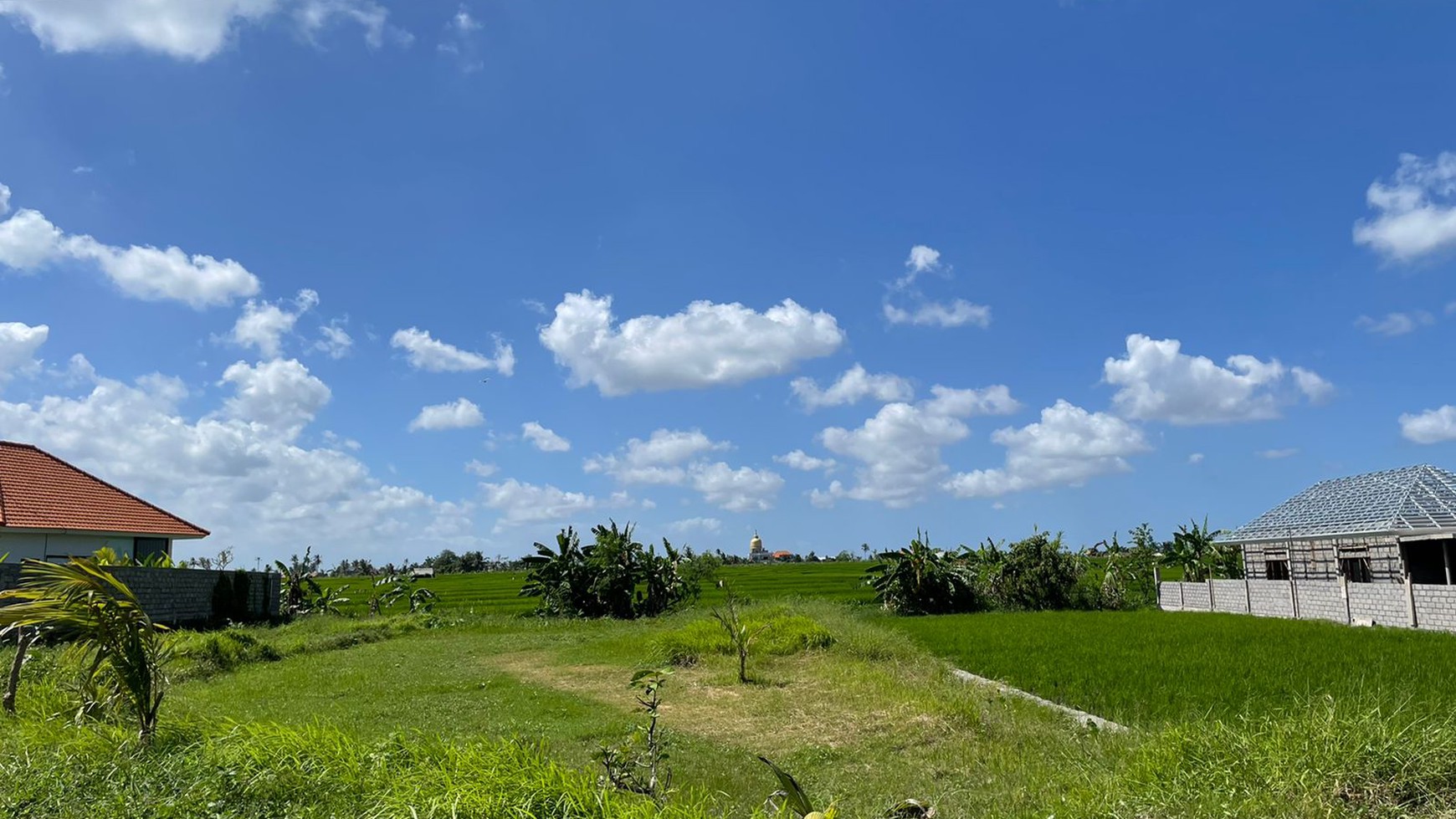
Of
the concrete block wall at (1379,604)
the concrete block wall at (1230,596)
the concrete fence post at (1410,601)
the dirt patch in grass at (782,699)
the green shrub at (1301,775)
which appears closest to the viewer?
the green shrub at (1301,775)

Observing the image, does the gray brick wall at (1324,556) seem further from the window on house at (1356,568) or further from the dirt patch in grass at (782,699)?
the dirt patch in grass at (782,699)

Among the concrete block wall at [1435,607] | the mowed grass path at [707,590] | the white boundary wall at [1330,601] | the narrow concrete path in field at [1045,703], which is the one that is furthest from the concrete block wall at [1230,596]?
the narrow concrete path in field at [1045,703]

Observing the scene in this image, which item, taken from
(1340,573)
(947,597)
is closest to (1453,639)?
(1340,573)

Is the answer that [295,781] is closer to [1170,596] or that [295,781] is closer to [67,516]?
[67,516]

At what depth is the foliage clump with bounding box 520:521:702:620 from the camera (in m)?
26.9

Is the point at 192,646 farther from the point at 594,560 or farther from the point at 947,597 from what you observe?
the point at 947,597

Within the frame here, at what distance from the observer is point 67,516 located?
2170cm

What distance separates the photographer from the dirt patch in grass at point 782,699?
8.76 metres

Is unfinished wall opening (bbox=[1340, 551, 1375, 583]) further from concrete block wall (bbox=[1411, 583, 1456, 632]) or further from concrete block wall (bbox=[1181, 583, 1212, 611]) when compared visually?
concrete block wall (bbox=[1411, 583, 1456, 632])

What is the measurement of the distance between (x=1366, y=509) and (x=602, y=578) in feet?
69.2

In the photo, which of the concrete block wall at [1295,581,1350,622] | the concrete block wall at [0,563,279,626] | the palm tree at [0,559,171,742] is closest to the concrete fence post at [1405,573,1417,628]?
the concrete block wall at [1295,581,1350,622]

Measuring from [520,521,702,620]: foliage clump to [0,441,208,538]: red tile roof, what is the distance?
9626 millimetres

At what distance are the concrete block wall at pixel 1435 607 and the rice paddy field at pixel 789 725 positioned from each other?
3.15ft

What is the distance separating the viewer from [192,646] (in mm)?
14227
